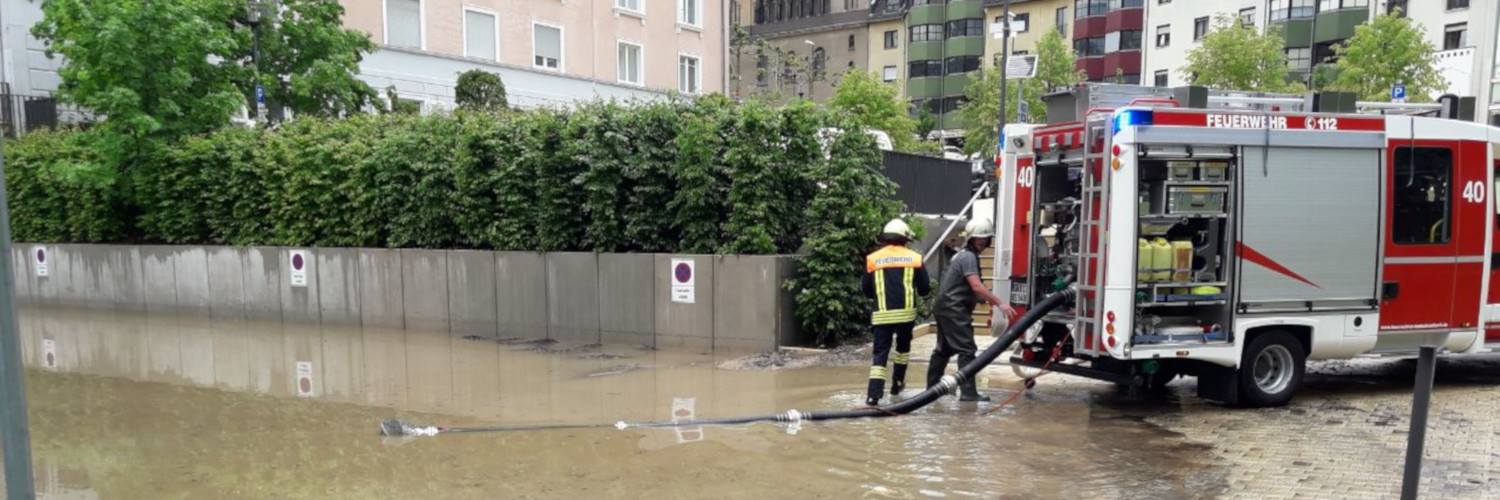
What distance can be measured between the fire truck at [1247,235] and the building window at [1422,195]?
17mm

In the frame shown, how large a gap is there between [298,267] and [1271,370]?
1364 cm

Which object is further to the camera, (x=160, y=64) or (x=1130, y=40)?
(x=1130, y=40)

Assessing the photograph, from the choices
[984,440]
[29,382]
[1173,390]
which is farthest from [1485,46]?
[29,382]

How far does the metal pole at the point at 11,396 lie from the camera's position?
302 centimetres

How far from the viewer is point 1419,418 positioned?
3605mm

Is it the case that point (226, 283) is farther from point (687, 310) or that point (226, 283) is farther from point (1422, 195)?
point (1422, 195)

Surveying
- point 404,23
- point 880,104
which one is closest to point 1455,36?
point 880,104

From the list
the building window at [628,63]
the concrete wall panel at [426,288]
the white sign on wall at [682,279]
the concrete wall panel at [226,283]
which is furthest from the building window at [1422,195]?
the building window at [628,63]

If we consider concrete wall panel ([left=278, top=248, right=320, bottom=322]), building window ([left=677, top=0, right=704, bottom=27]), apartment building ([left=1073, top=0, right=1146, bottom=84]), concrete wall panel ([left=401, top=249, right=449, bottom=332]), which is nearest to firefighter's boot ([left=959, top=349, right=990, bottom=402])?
concrete wall panel ([left=401, top=249, right=449, bottom=332])

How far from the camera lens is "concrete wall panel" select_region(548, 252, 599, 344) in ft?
42.3

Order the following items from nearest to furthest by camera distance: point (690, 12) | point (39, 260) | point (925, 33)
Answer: point (39, 260), point (690, 12), point (925, 33)

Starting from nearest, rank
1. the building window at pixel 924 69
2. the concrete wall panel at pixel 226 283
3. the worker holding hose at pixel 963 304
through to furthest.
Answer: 1. the worker holding hose at pixel 963 304
2. the concrete wall panel at pixel 226 283
3. the building window at pixel 924 69

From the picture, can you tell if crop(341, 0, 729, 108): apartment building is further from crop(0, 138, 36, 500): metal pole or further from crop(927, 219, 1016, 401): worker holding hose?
crop(0, 138, 36, 500): metal pole

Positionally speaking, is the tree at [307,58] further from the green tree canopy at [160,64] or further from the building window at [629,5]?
the building window at [629,5]
